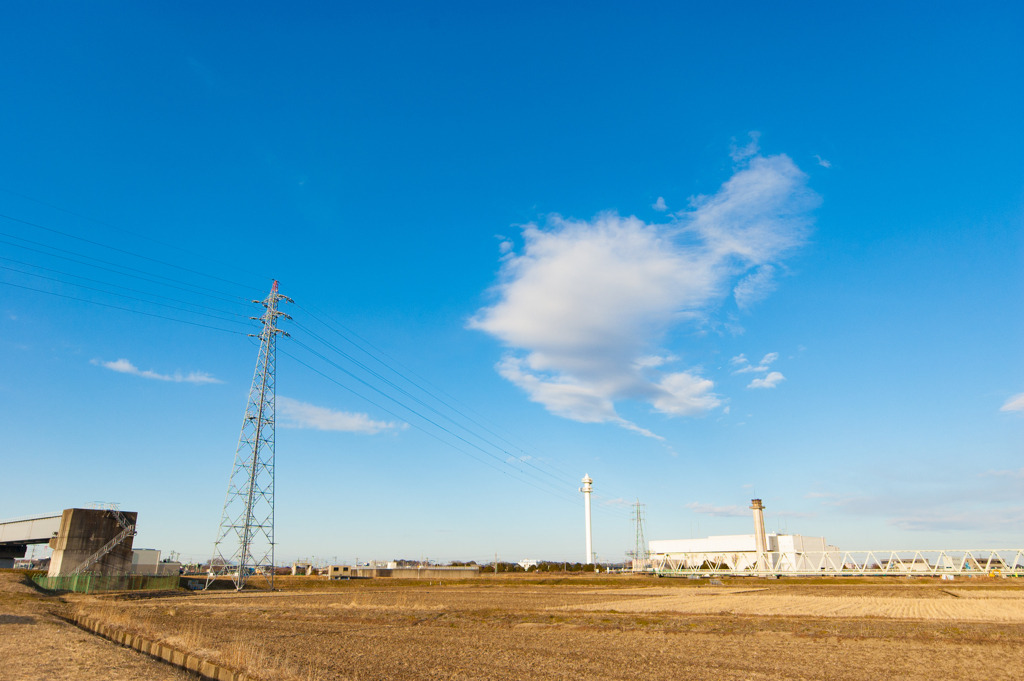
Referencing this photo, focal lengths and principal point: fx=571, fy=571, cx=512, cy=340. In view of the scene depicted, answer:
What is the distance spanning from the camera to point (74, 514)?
73938mm

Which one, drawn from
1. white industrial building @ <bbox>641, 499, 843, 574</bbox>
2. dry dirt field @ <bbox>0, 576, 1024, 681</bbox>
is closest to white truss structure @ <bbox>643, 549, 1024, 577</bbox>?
white industrial building @ <bbox>641, 499, 843, 574</bbox>

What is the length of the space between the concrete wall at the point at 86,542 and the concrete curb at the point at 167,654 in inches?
2139

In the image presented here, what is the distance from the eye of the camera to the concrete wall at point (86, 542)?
7281 cm

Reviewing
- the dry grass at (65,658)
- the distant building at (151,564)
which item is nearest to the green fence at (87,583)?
the distant building at (151,564)

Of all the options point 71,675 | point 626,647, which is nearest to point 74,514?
point 71,675

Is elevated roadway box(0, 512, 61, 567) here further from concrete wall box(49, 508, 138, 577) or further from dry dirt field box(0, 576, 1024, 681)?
dry dirt field box(0, 576, 1024, 681)

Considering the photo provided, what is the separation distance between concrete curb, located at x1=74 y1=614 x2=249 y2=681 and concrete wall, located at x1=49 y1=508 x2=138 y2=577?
54323 millimetres

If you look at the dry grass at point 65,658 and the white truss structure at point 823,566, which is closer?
the dry grass at point 65,658

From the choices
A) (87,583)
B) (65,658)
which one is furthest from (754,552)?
(65,658)

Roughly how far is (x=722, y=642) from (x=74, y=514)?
82419mm

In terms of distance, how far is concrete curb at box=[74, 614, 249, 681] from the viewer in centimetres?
1753

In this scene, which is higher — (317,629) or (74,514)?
(74,514)

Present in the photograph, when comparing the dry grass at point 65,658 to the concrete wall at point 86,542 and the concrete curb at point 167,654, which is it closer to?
the concrete curb at point 167,654

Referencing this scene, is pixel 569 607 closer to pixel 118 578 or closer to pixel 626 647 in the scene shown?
pixel 626 647
